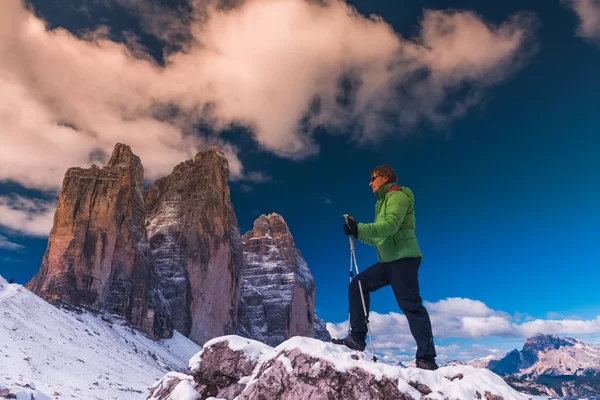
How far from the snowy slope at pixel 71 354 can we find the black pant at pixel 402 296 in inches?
338

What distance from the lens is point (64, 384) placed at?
22.0 metres

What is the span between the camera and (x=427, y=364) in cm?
473

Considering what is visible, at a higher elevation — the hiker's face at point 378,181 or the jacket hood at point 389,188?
the hiker's face at point 378,181

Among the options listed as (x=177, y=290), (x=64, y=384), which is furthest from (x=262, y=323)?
(x=64, y=384)

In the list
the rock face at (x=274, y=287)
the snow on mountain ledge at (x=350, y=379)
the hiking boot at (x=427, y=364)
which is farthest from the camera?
the rock face at (x=274, y=287)

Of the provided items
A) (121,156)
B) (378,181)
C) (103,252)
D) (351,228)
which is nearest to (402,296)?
(351,228)

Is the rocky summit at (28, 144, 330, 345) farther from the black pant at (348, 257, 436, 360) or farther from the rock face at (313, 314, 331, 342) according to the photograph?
the black pant at (348, 257, 436, 360)

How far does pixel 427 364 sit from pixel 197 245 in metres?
89.9

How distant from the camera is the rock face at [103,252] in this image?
207 feet

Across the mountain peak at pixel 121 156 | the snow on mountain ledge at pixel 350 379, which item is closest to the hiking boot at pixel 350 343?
the snow on mountain ledge at pixel 350 379

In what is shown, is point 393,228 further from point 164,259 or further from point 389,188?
point 164,259

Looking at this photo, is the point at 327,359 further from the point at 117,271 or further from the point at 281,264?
the point at 281,264

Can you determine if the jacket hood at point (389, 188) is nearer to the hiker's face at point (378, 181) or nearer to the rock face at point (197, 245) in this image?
the hiker's face at point (378, 181)

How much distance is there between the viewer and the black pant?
193 inches
